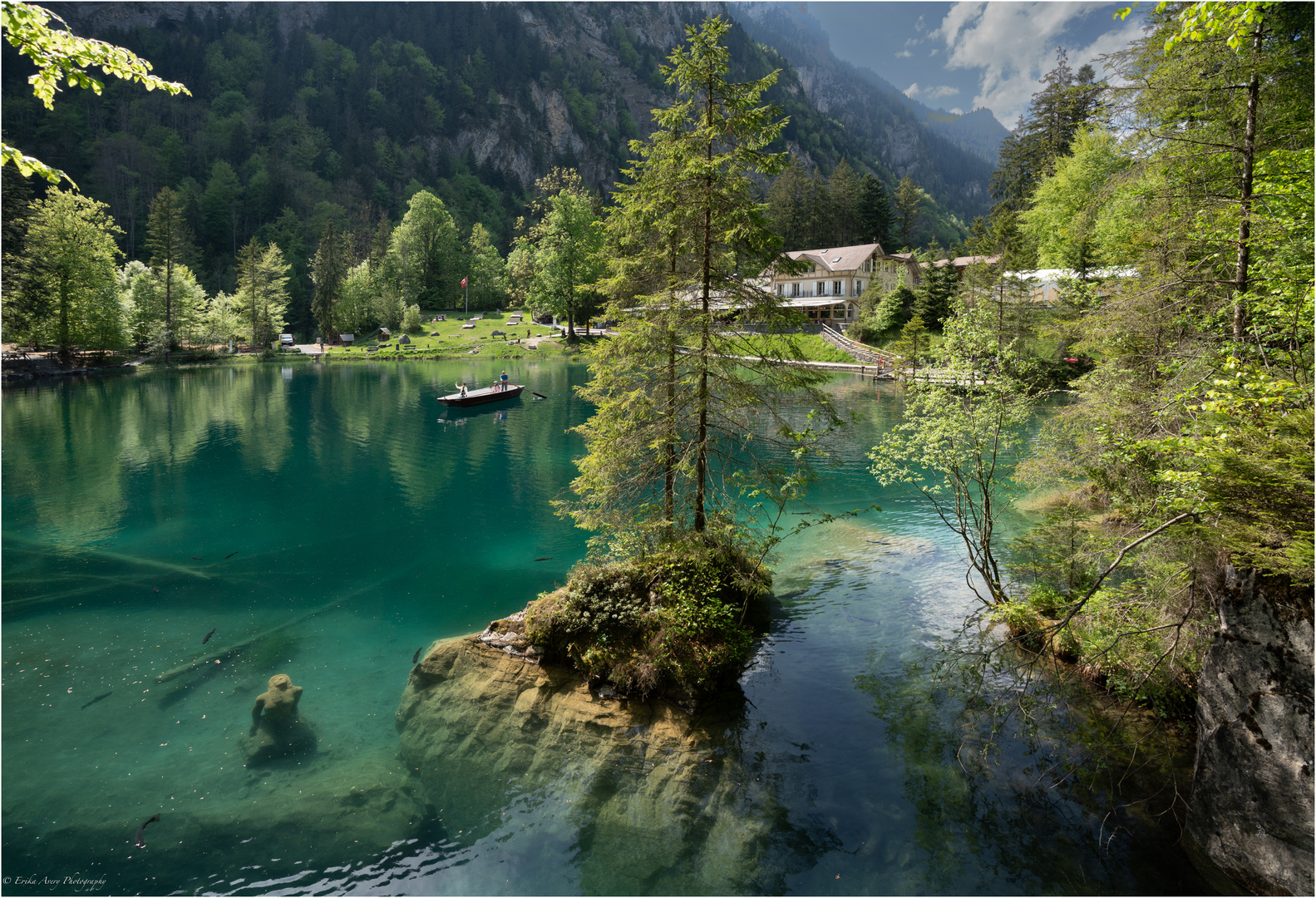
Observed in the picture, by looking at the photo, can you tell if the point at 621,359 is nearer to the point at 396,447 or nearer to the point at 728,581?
the point at 728,581

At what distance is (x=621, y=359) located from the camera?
1271cm

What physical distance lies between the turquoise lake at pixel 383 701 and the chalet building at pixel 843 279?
173 ft

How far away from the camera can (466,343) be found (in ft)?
247

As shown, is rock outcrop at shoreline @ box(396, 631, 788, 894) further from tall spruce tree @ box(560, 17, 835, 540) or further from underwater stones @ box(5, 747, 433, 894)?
tall spruce tree @ box(560, 17, 835, 540)

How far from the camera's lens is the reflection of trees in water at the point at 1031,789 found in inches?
305

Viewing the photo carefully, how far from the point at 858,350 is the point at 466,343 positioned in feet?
152

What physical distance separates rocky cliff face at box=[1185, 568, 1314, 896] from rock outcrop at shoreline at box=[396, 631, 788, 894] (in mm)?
5348

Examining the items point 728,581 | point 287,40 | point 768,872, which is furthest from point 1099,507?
point 287,40

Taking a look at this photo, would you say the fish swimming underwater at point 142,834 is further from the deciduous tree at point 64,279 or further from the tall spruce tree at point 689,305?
the deciduous tree at point 64,279

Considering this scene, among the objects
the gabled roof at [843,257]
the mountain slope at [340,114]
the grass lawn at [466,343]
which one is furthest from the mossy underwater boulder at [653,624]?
the mountain slope at [340,114]

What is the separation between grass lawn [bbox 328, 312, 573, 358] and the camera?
71.1 meters

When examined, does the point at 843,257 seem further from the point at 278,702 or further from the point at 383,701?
the point at 278,702

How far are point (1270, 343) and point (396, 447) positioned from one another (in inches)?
1265

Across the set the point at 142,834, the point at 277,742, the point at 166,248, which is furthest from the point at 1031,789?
Answer: the point at 166,248
